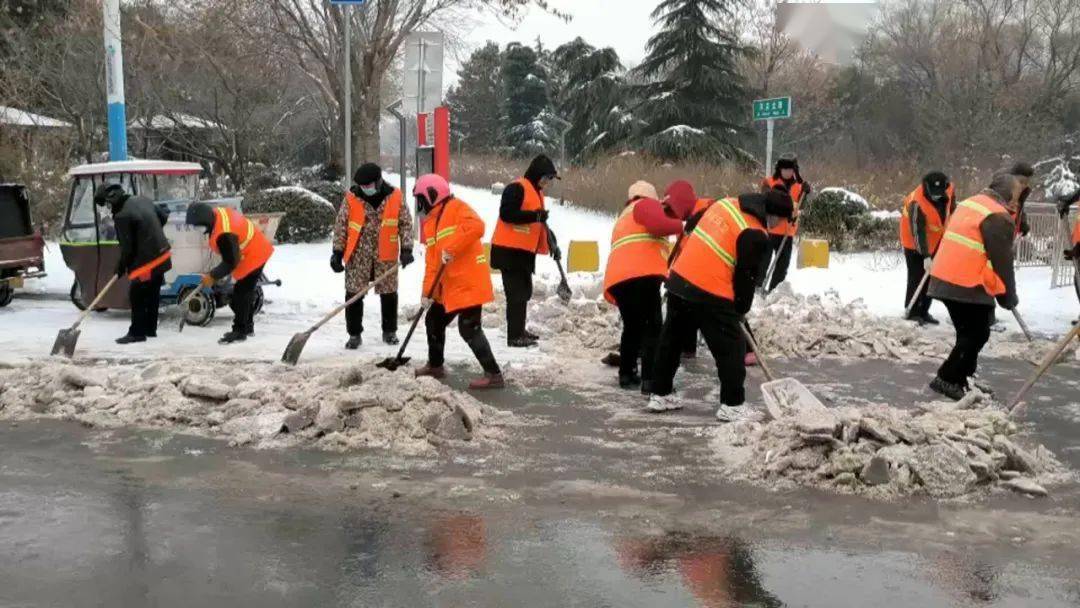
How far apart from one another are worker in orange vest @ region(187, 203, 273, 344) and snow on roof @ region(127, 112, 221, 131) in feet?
47.1

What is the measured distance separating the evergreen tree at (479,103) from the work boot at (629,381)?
2489 inches

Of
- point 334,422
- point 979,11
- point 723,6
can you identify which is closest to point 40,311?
point 334,422

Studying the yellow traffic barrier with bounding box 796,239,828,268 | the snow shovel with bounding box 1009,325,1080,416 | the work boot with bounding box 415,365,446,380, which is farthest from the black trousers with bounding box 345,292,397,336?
the yellow traffic barrier with bounding box 796,239,828,268

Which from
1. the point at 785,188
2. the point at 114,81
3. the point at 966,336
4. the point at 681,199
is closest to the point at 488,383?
the point at 681,199

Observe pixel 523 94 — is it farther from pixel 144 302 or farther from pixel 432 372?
pixel 432 372

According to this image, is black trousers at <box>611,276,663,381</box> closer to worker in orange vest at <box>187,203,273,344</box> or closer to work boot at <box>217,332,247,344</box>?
worker in orange vest at <box>187,203,273,344</box>

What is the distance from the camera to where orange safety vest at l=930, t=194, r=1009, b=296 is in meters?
7.39

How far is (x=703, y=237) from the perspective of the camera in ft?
22.0

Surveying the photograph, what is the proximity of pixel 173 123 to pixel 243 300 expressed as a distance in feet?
55.1

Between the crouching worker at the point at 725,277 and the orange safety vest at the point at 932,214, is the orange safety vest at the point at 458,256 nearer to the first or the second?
the crouching worker at the point at 725,277

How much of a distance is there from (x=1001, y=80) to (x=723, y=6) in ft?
38.4

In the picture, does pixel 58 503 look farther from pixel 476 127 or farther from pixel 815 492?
pixel 476 127

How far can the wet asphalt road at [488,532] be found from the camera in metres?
4.20

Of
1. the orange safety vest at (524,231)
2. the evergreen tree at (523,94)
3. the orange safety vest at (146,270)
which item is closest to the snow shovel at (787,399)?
the orange safety vest at (524,231)
